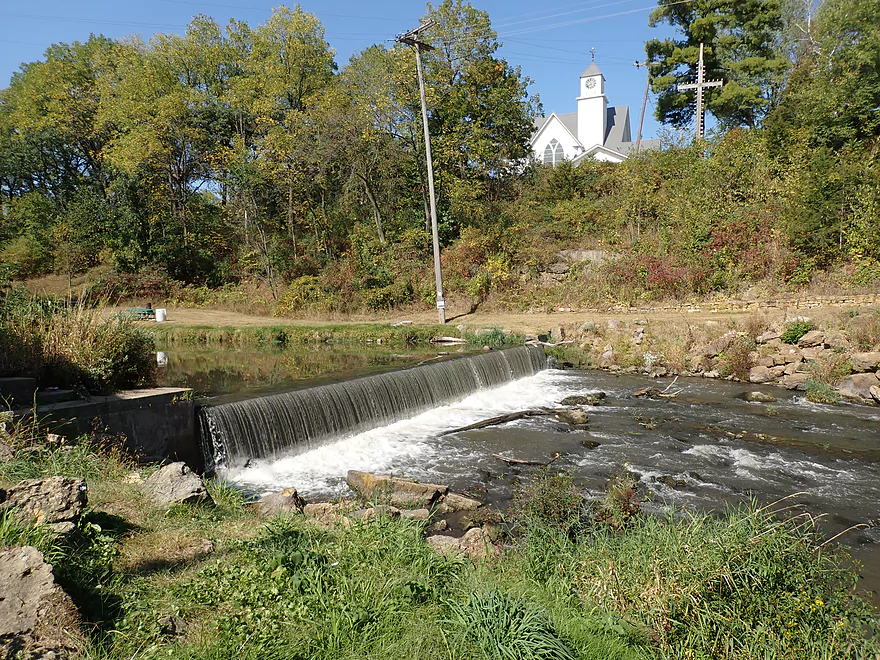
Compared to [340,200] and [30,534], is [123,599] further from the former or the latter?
[340,200]

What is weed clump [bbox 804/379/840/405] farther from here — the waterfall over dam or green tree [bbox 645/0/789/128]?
green tree [bbox 645/0/789/128]

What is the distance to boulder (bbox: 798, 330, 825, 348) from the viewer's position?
12.8 meters

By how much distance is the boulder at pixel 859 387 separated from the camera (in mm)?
11070

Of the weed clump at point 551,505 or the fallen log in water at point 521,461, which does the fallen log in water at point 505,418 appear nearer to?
the fallen log in water at point 521,461

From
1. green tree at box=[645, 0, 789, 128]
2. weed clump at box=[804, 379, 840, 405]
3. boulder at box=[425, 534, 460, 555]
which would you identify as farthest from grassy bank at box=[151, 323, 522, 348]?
green tree at box=[645, 0, 789, 128]

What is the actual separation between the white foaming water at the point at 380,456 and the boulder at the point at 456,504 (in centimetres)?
128

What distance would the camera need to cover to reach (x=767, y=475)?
761cm

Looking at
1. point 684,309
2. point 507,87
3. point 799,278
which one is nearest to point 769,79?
point 507,87

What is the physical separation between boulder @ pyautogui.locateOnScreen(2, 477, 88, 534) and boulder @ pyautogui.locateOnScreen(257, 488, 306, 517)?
6.17 ft

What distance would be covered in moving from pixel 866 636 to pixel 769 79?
30054mm

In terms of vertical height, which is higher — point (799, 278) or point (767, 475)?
point (799, 278)

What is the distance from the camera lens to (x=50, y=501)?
3.78m

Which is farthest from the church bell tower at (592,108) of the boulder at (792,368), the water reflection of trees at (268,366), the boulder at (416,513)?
the boulder at (416,513)

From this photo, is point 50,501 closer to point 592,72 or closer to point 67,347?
point 67,347
